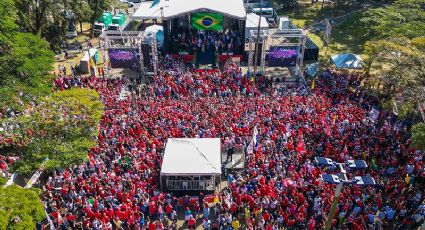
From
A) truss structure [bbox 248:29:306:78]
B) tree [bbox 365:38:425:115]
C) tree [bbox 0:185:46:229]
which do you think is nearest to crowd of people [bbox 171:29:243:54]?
truss structure [bbox 248:29:306:78]

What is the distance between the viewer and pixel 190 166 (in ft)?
66.2

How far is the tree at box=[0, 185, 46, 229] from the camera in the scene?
566 inches

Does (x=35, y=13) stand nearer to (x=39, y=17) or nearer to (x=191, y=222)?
(x=39, y=17)

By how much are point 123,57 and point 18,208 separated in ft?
67.3

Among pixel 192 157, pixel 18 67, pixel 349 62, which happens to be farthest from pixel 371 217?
pixel 18 67

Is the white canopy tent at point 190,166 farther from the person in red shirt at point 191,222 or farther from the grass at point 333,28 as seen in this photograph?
the grass at point 333,28

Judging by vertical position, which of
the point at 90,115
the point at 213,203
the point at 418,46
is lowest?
the point at 213,203

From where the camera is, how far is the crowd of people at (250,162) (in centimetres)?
1814

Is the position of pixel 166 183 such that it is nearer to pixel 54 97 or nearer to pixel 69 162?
pixel 69 162

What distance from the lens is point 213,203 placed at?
20.0 meters

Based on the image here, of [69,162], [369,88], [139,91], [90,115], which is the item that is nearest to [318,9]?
[369,88]

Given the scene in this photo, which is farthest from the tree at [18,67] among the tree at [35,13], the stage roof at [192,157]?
the stage roof at [192,157]

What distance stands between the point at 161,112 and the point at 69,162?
25.2 feet

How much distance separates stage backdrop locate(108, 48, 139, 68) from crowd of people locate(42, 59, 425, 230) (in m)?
3.36
